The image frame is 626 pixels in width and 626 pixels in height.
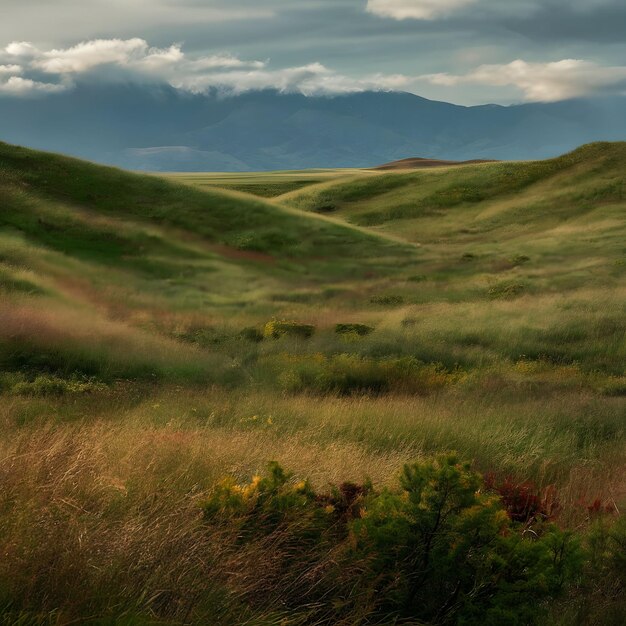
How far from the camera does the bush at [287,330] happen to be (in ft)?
75.6

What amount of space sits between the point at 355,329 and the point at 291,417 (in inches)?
499

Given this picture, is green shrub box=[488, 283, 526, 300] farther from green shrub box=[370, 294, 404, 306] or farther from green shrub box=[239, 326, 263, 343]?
green shrub box=[239, 326, 263, 343]

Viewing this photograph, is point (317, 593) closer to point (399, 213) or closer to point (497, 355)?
point (497, 355)

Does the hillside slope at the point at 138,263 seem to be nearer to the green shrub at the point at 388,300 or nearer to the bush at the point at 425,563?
the green shrub at the point at 388,300

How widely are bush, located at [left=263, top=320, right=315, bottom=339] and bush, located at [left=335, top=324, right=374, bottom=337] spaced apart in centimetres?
84

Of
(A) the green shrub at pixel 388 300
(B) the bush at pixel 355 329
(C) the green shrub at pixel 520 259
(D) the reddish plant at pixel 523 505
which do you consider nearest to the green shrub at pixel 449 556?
(D) the reddish plant at pixel 523 505

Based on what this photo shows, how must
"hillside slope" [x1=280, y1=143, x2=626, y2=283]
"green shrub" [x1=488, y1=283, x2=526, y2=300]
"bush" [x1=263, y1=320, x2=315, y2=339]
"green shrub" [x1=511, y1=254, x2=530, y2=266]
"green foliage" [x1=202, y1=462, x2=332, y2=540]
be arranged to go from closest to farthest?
"green foliage" [x1=202, y1=462, x2=332, y2=540]
"bush" [x1=263, y1=320, x2=315, y2=339]
"green shrub" [x1=488, y1=283, x2=526, y2=300]
"green shrub" [x1=511, y1=254, x2=530, y2=266]
"hillside slope" [x1=280, y1=143, x2=626, y2=283]

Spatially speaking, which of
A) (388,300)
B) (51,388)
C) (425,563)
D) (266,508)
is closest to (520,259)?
(388,300)

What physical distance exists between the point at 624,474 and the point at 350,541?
543 centimetres

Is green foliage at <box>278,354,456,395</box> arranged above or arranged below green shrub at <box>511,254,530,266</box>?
below

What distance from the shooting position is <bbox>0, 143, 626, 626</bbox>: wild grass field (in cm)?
493

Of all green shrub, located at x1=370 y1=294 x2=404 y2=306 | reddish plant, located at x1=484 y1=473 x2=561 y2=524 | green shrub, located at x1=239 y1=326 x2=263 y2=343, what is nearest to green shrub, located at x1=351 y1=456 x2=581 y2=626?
reddish plant, located at x1=484 y1=473 x2=561 y2=524

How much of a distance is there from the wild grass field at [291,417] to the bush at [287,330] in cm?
13

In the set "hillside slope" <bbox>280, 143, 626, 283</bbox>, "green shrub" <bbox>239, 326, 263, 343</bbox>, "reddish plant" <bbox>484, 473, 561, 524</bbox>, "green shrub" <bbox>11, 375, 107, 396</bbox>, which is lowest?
"green shrub" <bbox>239, 326, 263, 343</bbox>
